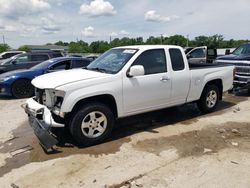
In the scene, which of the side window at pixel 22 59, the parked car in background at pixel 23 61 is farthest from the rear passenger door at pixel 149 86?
the side window at pixel 22 59

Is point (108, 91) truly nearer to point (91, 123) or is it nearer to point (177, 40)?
point (91, 123)

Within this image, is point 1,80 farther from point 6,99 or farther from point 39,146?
point 39,146

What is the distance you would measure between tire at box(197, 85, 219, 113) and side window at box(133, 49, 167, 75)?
5.48 ft

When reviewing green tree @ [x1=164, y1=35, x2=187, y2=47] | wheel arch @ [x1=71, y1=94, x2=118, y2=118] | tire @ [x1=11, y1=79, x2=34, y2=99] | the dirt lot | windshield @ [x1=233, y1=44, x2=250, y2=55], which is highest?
green tree @ [x1=164, y1=35, x2=187, y2=47]

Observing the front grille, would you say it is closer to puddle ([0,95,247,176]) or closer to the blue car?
puddle ([0,95,247,176])

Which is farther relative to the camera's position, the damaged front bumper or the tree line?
the tree line

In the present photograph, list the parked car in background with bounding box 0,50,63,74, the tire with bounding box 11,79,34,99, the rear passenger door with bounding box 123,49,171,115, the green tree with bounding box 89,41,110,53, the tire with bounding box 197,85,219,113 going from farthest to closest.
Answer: the green tree with bounding box 89,41,110,53, the parked car in background with bounding box 0,50,63,74, the tire with bounding box 11,79,34,99, the tire with bounding box 197,85,219,113, the rear passenger door with bounding box 123,49,171,115

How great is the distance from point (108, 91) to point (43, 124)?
4.17 feet

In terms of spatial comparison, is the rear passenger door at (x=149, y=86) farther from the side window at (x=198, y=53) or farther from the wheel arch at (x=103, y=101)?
the side window at (x=198, y=53)

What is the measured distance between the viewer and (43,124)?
4.87 m

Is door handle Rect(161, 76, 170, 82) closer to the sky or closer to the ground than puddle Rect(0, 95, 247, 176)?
closer to the sky

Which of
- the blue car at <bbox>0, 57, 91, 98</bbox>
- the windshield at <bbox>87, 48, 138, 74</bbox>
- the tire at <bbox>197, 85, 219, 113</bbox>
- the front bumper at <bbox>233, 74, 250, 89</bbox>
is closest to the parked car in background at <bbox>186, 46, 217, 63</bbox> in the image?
the front bumper at <bbox>233, 74, 250, 89</bbox>

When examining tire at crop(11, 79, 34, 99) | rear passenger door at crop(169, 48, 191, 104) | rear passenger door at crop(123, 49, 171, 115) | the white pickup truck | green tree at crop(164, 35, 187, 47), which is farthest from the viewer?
green tree at crop(164, 35, 187, 47)

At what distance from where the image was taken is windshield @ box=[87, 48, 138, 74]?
547 cm
